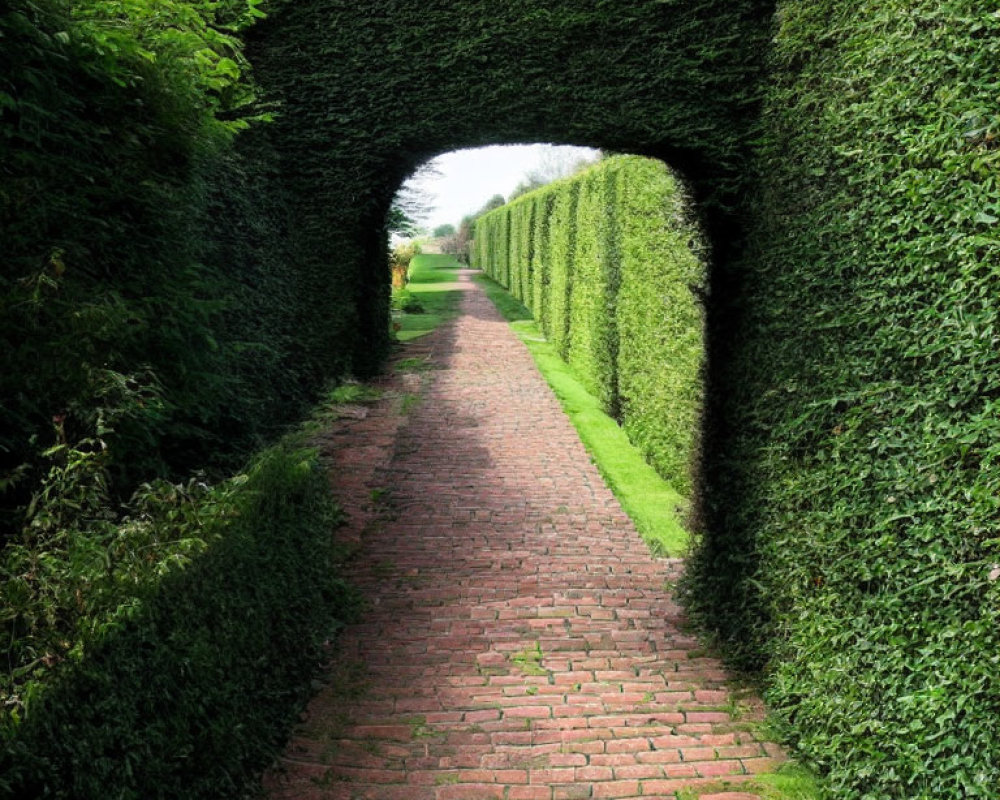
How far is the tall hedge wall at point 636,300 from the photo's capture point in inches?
323

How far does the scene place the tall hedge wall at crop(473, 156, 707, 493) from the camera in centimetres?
820

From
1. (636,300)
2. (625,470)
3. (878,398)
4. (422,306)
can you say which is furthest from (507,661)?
(422,306)

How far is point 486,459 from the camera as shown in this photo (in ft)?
33.1

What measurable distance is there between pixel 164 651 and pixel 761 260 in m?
4.34

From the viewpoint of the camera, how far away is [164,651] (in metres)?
2.98

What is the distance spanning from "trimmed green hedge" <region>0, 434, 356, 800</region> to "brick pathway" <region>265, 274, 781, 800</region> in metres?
0.58

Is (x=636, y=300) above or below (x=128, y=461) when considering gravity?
above

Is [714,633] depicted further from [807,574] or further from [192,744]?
[192,744]

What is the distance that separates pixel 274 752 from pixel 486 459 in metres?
6.33

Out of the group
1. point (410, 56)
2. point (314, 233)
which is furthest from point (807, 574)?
point (314, 233)

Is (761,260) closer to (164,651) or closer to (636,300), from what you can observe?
(164,651)

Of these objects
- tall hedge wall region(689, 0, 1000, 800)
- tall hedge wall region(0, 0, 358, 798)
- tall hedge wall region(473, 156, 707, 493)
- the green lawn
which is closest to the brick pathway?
tall hedge wall region(0, 0, 358, 798)

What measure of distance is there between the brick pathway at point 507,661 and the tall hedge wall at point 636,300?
129 centimetres

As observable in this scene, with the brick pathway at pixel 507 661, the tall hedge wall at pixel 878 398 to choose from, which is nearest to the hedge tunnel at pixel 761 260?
the tall hedge wall at pixel 878 398
